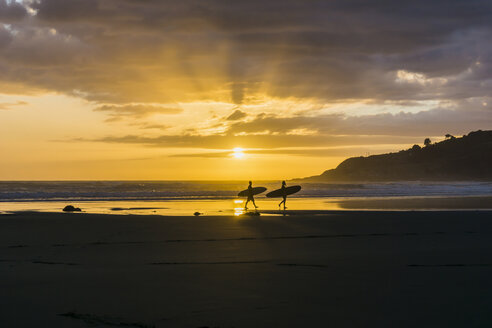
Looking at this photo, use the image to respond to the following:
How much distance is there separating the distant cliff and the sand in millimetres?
125964

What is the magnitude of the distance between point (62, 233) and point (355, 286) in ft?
36.0

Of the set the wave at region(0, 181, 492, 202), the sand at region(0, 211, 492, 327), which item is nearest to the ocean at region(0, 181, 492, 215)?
the wave at region(0, 181, 492, 202)

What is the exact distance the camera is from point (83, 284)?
7.66 m

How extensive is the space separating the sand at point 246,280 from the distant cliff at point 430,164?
125964mm

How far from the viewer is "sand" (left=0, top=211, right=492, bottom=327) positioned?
5.78 metres

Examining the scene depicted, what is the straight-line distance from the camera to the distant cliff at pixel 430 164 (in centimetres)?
14164

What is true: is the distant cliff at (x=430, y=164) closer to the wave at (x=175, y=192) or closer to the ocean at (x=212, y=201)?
the wave at (x=175, y=192)

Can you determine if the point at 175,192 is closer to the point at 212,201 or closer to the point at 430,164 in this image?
the point at 212,201

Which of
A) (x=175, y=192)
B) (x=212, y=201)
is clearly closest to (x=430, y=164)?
(x=175, y=192)

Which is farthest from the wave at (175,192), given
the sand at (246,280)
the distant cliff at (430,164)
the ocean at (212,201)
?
the distant cliff at (430,164)

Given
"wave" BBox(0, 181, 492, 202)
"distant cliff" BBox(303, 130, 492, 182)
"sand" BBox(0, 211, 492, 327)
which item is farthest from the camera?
"distant cliff" BBox(303, 130, 492, 182)

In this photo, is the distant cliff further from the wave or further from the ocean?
the ocean

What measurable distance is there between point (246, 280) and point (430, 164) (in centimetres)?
15596

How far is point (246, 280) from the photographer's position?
793 cm
